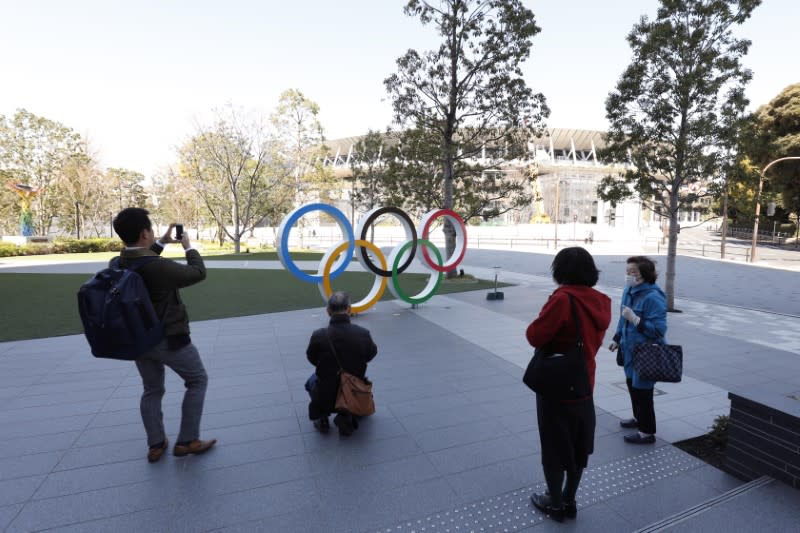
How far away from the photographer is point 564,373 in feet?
8.62

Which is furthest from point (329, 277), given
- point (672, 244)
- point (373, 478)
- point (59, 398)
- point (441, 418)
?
point (672, 244)

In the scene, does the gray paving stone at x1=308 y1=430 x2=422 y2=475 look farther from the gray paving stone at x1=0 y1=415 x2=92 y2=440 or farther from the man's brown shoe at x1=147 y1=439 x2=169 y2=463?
the gray paving stone at x1=0 y1=415 x2=92 y2=440

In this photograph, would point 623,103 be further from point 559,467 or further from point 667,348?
point 559,467

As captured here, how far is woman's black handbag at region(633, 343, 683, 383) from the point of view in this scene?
3.67 m

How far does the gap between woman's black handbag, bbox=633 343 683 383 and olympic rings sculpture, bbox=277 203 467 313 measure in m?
6.32

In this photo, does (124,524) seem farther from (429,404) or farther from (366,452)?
(429,404)

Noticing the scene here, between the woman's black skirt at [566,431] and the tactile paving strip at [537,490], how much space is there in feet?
1.65

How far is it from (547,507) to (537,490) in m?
0.31

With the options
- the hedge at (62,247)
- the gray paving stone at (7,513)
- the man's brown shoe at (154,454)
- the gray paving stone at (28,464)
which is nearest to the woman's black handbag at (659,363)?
the man's brown shoe at (154,454)

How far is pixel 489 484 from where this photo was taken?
3.39 metres

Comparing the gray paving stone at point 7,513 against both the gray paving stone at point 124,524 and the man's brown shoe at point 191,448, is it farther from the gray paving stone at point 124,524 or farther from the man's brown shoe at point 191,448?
the man's brown shoe at point 191,448

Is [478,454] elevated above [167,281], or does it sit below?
below

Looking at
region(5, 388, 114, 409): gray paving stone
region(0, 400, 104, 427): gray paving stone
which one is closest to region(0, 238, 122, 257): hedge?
region(5, 388, 114, 409): gray paving stone

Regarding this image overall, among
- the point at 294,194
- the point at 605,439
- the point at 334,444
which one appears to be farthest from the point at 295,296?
the point at 294,194
